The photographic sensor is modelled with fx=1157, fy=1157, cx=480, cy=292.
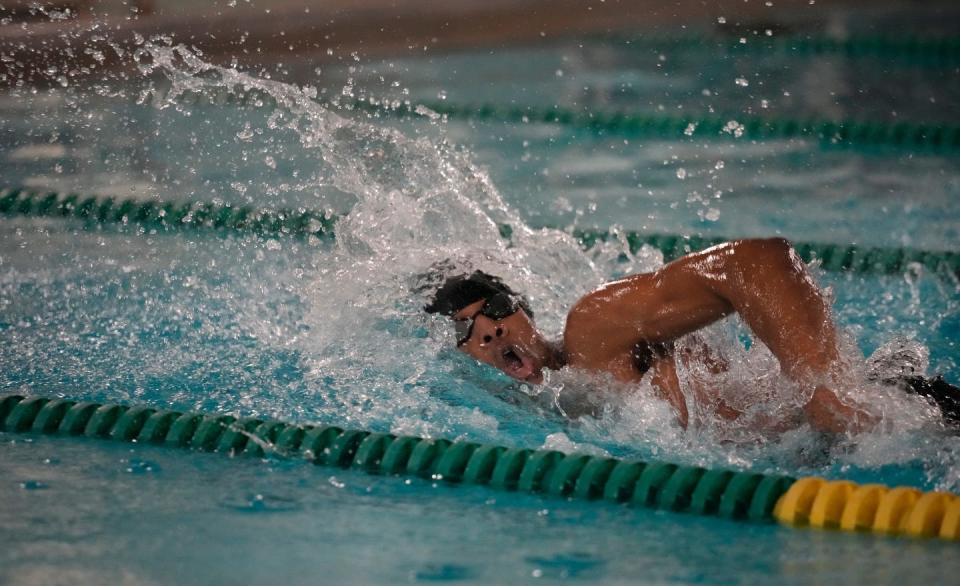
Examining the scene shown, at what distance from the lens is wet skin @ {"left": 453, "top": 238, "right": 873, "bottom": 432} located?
2148mm

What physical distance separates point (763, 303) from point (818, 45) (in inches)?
170

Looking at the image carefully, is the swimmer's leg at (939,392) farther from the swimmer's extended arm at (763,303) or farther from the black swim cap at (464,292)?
the black swim cap at (464,292)

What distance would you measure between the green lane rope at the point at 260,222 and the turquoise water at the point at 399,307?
7cm

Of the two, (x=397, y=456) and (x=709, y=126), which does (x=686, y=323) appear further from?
(x=709, y=126)

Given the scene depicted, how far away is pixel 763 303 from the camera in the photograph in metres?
2.15

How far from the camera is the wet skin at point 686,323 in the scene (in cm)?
215

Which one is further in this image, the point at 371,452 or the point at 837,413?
the point at 371,452

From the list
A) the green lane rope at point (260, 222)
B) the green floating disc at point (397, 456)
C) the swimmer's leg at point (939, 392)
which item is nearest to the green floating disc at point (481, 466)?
Result: the green floating disc at point (397, 456)

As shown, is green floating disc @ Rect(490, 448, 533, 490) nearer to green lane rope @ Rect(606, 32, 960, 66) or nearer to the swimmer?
the swimmer

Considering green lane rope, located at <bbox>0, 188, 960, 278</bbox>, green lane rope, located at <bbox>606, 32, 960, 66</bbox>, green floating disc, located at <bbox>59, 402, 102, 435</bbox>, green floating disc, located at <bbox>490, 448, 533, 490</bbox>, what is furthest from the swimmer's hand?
green lane rope, located at <bbox>606, 32, 960, 66</bbox>

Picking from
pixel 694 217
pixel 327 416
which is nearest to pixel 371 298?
pixel 327 416

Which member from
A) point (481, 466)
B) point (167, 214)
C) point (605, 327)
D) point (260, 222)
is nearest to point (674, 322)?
point (605, 327)

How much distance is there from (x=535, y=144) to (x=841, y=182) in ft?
4.52

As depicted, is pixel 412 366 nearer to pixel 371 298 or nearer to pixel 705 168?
pixel 371 298
